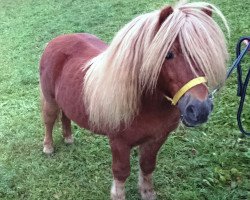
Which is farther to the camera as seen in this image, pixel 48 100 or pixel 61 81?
pixel 48 100

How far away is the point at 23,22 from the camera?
27.8 ft

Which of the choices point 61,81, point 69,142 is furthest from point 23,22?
point 61,81

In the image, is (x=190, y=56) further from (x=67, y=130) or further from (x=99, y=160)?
(x=67, y=130)

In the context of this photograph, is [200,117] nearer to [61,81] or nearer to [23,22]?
[61,81]

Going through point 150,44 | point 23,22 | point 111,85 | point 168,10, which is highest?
point 168,10

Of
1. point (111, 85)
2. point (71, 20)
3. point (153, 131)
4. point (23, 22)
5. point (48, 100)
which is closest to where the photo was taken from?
point (111, 85)

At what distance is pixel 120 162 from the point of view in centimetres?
257

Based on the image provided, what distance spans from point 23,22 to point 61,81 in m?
6.04

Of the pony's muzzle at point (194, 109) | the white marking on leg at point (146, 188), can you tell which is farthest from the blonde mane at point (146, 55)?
the white marking on leg at point (146, 188)

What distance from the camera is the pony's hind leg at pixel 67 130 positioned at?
370 centimetres

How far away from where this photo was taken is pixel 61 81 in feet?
9.60

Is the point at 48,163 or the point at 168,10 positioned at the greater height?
Result: the point at 168,10

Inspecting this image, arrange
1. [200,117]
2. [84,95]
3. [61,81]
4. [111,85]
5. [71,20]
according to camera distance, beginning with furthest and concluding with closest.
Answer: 1. [71,20]
2. [61,81]
3. [84,95]
4. [111,85]
5. [200,117]

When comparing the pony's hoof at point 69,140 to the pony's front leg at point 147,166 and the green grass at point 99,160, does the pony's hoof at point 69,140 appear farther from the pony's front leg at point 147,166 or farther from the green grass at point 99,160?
the pony's front leg at point 147,166
